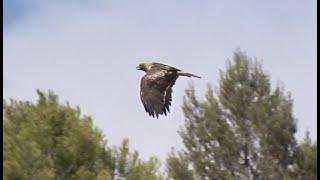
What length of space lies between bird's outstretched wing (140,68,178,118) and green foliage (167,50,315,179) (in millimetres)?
6055

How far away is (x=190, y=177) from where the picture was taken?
19328 mm

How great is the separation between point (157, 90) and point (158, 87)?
89 mm

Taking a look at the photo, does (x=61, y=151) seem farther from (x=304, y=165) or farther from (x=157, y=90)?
(x=304, y=165)

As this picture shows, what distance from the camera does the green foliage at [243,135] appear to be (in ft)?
63.3

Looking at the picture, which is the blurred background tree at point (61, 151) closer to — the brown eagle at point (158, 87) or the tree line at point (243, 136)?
the brown eagle at point (158, 87)

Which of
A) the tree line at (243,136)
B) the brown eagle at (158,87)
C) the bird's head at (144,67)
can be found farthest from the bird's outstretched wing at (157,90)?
the tree line at (243,136)

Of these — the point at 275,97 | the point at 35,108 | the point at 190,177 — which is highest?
the point at 275,97

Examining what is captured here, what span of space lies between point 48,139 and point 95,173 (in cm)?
81

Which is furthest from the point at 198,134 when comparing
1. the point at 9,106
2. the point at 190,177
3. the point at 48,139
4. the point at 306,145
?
the point at 48,139

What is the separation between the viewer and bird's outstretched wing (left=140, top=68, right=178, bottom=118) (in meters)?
12.7

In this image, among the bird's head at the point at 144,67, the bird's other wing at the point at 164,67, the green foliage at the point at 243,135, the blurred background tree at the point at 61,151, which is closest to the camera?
the blurred background tree at the point at 61,151

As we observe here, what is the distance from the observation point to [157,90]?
13008mm

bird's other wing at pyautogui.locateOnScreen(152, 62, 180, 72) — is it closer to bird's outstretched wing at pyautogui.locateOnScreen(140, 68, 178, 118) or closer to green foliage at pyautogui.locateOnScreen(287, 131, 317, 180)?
bird's outstretched wing at pyautogui.locateOnScreen(140, 68, 178, 118)

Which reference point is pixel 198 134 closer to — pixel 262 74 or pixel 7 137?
pixel 262 74
